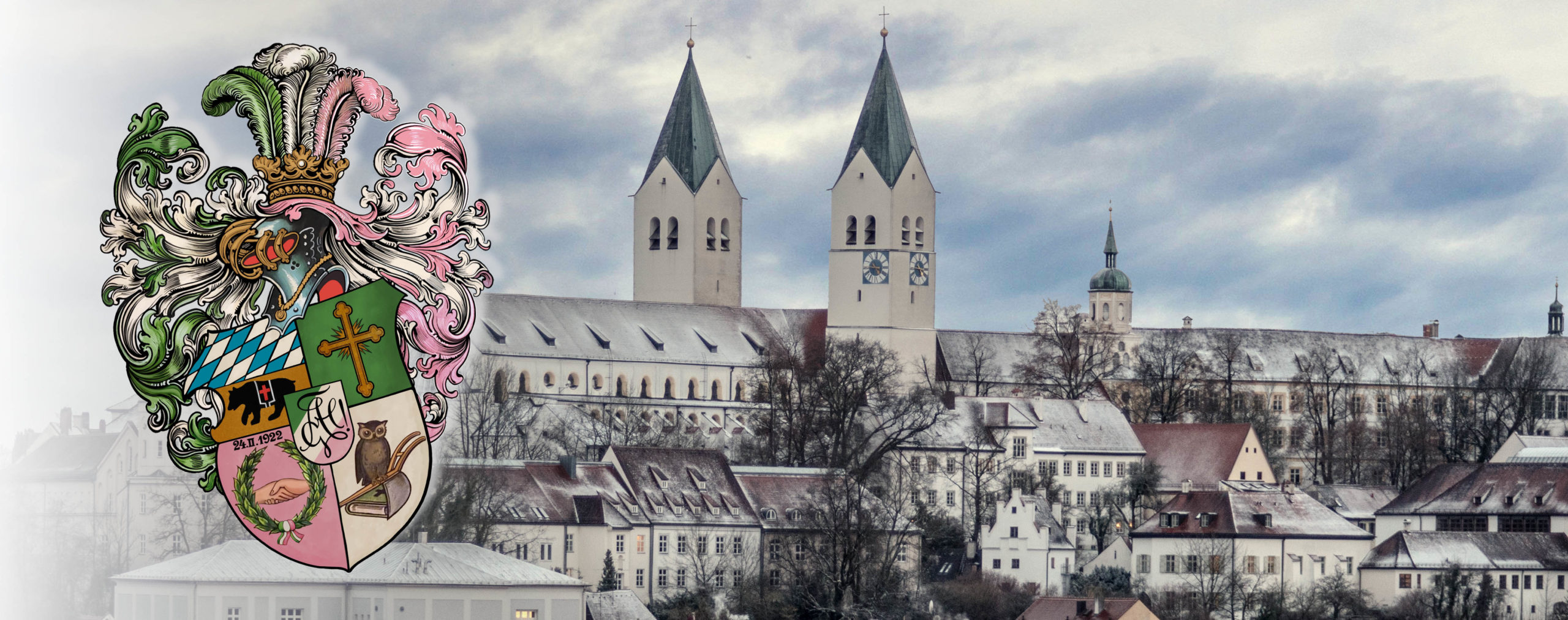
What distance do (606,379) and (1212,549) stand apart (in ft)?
106

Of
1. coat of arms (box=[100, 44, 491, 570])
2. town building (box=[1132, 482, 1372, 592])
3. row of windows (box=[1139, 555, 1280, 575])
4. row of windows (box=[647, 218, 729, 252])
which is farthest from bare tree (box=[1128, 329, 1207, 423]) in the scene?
coat of arms (box=[100, 44, 491, 570])

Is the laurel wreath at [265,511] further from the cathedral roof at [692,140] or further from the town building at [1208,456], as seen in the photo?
the cathedral roof at [692,140]

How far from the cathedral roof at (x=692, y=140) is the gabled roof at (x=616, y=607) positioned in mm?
47226

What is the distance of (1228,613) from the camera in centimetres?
6988

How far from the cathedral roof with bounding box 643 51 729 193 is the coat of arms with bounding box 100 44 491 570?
8459 cm

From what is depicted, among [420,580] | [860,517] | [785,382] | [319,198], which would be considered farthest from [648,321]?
[319,198]

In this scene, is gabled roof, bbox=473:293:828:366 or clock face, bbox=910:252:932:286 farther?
clock face, bbox=910:252:932:286

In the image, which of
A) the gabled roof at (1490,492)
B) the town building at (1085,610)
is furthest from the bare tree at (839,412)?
the gabled roof at (1490,492)

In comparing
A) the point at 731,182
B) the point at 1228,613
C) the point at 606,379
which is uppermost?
the point at 731,182

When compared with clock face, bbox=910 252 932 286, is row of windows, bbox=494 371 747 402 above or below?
below

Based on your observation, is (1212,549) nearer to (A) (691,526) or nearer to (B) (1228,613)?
(B) (1228,613)

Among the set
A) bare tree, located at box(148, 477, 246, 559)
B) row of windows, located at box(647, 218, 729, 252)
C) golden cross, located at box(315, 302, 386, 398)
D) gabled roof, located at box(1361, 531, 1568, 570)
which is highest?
row of windows, located at box(647, 218, 729, 252)

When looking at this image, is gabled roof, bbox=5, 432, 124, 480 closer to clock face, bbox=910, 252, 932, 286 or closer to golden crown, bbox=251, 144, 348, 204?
golden crown, bbox=251, 144, 348, 204

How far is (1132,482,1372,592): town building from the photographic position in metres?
75.2
